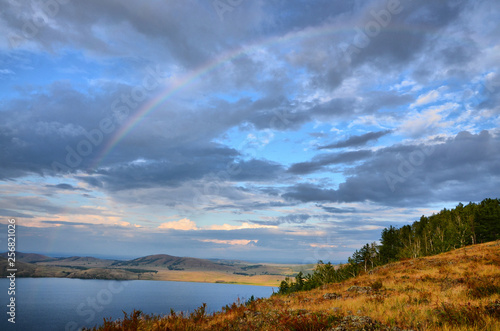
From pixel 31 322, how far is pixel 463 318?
151 meters

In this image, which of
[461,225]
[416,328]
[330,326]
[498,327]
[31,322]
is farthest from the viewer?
[31,322]

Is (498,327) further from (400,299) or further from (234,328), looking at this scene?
(234,328)

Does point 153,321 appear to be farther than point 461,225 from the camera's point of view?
No

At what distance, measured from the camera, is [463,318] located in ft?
28.8

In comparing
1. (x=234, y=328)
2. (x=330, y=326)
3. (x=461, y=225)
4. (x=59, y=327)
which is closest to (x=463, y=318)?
(x=330, y=326)

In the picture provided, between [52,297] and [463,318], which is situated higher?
[463,318]

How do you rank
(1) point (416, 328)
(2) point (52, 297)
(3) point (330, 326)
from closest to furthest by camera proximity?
(1) point (416, 328)
(3) point (330, 326)
(2) point (52, 297)

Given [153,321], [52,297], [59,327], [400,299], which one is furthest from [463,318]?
[52,297]

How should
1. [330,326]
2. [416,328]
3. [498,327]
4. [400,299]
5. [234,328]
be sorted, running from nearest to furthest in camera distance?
[498,327]
[416,328]
[330,326]
[234,328]
[400,299]

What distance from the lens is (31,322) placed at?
11100cm

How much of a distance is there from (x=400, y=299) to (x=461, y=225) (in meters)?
91.0

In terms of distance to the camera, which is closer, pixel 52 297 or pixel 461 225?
pixel 461 225

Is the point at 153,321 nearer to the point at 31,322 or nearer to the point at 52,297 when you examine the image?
the point at 31,322

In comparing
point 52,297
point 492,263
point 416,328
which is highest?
point 416,328
